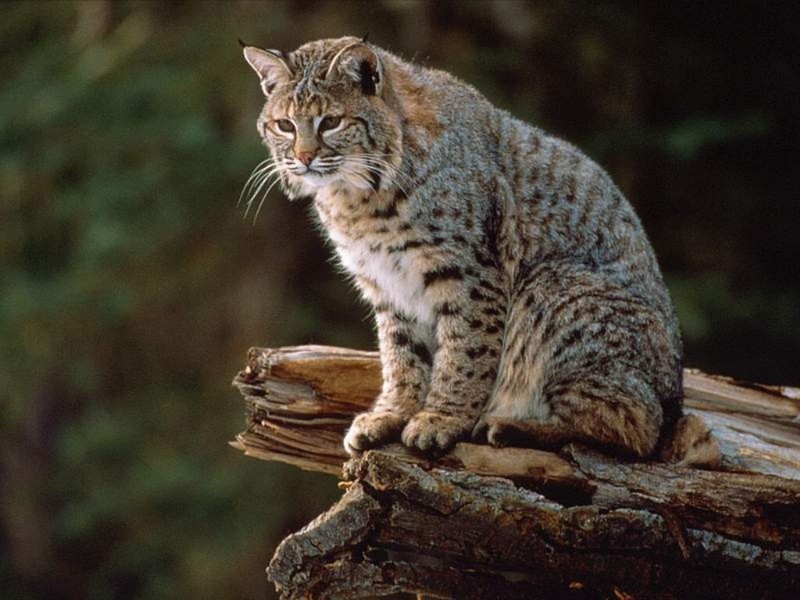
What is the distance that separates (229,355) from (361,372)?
469cm

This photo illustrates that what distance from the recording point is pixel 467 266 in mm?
4504

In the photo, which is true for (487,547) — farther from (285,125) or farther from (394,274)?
(285,125)

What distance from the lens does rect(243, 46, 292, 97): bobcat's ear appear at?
4555mm

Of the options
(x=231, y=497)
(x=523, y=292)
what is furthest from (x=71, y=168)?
(x=523, y=292)

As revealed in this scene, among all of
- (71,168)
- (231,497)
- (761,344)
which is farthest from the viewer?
(71,168)

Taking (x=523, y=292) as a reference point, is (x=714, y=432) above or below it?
below

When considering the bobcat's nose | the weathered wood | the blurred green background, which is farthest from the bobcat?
the blurred green background

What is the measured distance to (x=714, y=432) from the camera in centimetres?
462

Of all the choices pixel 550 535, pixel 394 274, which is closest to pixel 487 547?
pixel 550 535

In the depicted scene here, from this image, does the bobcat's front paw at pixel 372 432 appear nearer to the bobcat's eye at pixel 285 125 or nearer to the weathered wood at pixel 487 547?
the weathered wood at pixel 487 547

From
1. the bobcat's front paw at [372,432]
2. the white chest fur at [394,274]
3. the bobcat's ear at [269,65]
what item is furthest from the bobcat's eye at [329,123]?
the bobcat's front paw at [372,432]

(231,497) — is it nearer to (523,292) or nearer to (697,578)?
(523,292)

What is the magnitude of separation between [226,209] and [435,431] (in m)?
5.46

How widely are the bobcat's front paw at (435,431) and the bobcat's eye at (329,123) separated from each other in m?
1.22
